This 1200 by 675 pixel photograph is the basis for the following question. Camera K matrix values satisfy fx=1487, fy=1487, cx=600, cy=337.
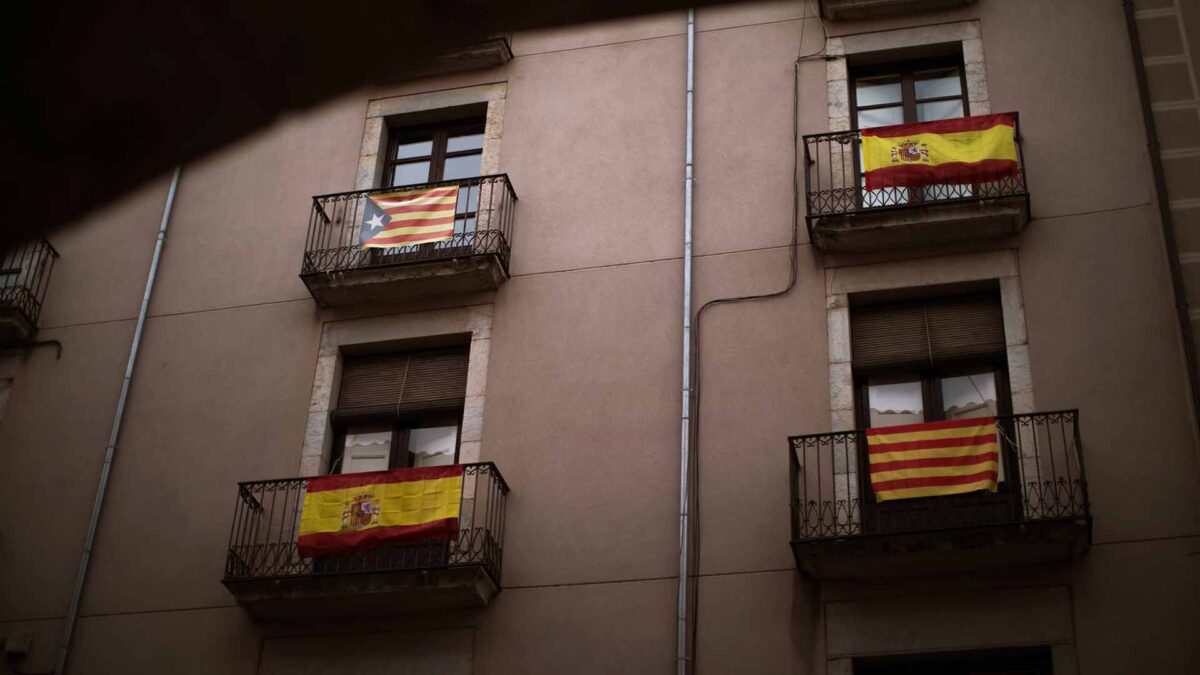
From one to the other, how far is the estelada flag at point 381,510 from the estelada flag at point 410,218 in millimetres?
2727

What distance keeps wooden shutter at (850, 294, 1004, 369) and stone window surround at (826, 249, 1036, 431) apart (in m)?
0.18

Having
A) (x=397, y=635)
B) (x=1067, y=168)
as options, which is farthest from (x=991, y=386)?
(x=397, y=635)

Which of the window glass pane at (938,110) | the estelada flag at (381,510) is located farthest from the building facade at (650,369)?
the estelada flag at (381,510)

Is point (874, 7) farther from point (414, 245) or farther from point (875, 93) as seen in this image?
point (414, 245)

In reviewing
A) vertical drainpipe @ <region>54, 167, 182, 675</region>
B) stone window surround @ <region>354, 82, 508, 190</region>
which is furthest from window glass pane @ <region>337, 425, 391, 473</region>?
stone window surround @ <region>354, 82, 508, 190</region>

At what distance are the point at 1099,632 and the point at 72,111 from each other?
10.4 metres

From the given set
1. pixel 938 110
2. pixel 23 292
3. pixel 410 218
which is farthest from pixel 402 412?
pixel 938 110

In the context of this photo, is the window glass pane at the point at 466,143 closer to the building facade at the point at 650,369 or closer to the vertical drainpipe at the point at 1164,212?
the building facade at the point at 650,369

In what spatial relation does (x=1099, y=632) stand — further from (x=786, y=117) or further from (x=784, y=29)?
(x=784, y=29)

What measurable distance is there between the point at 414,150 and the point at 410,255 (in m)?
1.98

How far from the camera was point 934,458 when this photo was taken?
12602 millimetres

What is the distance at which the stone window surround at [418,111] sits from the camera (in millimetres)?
16297

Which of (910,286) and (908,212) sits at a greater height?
(908,212)

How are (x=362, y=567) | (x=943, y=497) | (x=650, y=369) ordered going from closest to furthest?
(x=943, y=497)
(x=362, y=567)
(x=650, y=369)
